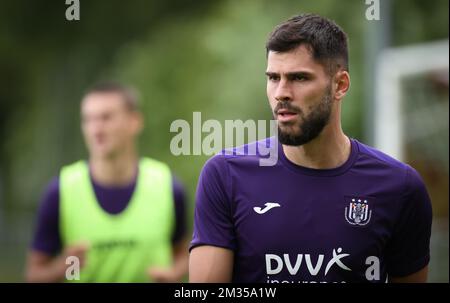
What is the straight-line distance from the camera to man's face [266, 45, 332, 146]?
432 cm

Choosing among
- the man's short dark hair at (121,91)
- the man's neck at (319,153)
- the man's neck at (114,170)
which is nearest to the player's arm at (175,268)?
the man's neck at (114,170)

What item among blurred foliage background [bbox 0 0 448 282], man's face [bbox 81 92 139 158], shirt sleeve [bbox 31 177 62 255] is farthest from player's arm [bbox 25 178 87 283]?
blurred foliage background [bbox 0 0 448 282]

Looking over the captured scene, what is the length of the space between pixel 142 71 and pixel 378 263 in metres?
13.8

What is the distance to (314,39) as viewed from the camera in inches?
173

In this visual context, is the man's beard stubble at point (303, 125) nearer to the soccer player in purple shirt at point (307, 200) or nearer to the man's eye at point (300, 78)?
the soccer player in purple shirt at point (307, 200)

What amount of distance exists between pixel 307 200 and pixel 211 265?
55 centimetres

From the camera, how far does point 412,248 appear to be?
4.56 m

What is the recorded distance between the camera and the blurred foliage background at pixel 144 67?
1412cm

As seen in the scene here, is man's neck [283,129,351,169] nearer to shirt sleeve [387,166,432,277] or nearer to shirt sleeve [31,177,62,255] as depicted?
shirt sleeve [387,166,432,277]

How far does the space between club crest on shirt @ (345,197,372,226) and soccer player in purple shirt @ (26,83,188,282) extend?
2.26m

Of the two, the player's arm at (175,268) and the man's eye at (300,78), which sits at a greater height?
the man's eye at (300,78)

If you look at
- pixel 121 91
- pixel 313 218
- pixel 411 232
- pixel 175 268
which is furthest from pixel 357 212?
pixel 121 91
